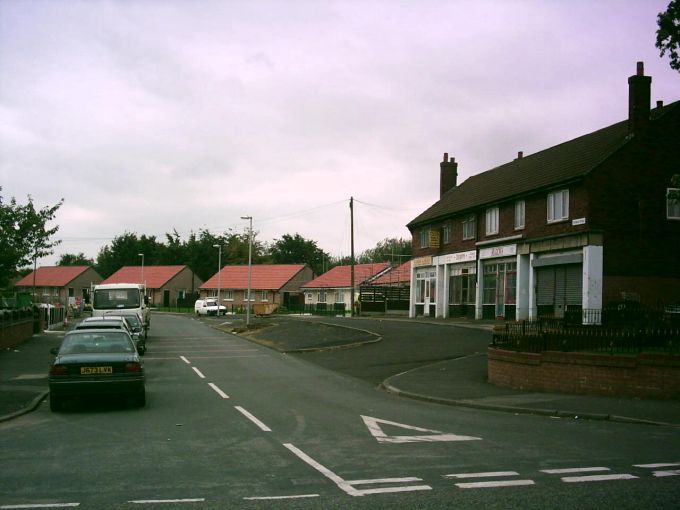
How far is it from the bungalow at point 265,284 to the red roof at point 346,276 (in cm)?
811

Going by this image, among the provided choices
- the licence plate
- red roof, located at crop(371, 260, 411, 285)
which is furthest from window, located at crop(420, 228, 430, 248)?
the licence plate

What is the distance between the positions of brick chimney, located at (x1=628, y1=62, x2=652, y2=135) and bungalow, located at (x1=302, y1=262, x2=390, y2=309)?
4208cm

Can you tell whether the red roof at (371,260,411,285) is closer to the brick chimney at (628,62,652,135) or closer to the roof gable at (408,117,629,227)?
the roof gable at (408,117,629,227)

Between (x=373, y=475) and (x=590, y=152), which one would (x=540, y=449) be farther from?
(x=590, y=152)

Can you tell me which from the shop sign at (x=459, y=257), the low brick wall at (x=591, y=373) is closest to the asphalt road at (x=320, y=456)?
the low brick wall at (x=591, y=373)

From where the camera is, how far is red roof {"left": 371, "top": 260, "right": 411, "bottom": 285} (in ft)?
215

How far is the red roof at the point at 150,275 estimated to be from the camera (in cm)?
10438

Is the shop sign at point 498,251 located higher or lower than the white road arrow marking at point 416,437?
higher

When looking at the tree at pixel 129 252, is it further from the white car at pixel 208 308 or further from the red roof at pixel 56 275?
the white car at pixel 208 308

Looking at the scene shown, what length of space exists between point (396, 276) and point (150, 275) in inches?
2072

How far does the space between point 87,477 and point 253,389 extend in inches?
383

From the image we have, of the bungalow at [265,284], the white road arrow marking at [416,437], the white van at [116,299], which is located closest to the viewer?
the white road arrow marking at [416,437]

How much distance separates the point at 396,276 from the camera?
6831 centimetres

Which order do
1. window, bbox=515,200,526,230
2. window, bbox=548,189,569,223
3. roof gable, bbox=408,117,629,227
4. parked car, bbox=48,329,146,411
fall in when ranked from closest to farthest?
parked car, bbox=48,329,146,411, roof gable, bbox=408,117,629,227, window, bbox=548,189,569,223, window, bbox=515,200,526,230
